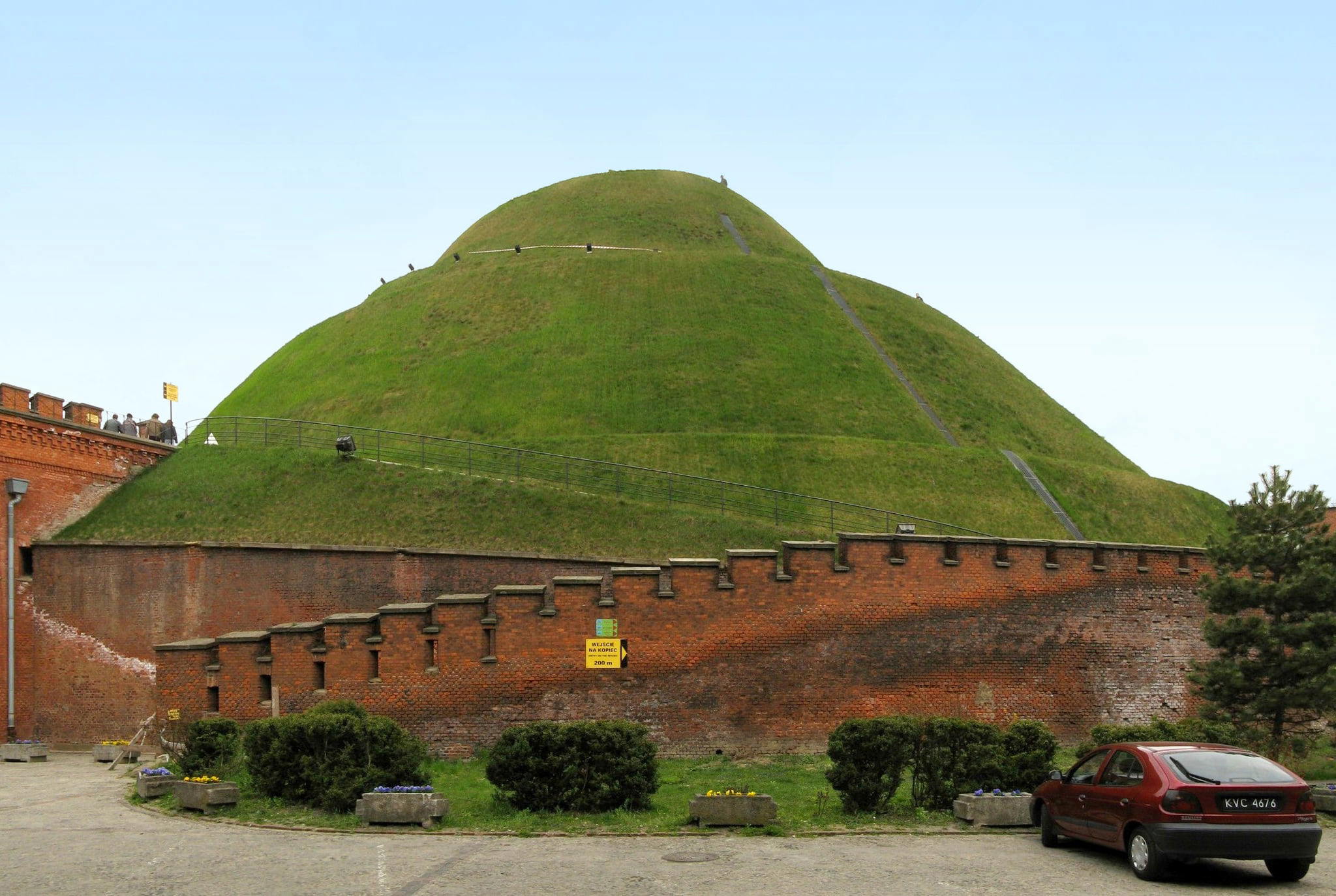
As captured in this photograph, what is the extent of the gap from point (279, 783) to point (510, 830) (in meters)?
4.14

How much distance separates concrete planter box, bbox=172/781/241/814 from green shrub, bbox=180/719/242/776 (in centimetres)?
162

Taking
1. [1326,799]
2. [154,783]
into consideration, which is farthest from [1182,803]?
[154,783]

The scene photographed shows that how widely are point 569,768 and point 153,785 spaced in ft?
22.2

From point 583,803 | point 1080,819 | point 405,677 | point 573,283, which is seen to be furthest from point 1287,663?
point 573,283

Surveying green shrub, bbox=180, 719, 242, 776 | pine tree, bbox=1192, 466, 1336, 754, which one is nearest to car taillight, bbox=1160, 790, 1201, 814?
pine tree, bbox=1192, 466, 1336, 754

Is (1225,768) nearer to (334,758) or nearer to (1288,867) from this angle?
(1288,867)

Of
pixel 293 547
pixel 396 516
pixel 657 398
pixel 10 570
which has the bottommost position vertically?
pixel 10 570

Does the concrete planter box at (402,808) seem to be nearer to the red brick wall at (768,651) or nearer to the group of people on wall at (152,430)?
the red brick wall at (768,651)

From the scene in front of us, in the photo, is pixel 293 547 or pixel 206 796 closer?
pixel 206 796

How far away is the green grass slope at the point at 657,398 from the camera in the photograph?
110 feet

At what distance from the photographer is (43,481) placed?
31250 millimetres

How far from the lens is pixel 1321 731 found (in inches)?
890

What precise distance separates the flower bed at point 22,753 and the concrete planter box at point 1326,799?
2430cm

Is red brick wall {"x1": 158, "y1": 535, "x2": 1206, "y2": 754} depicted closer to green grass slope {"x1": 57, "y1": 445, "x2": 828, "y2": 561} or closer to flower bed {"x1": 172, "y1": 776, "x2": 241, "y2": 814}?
flower bed {"x1": 172, "y1": 776, "x2": 241, "y2": 814}
